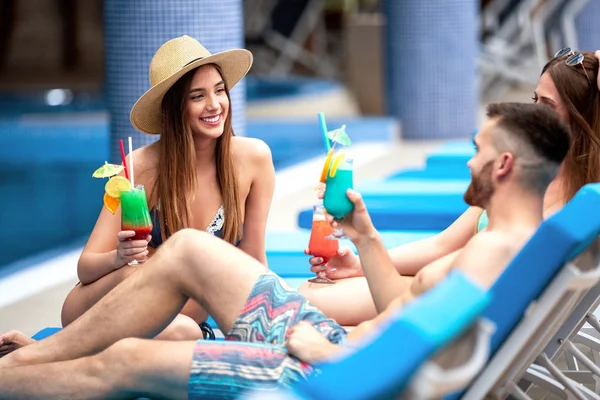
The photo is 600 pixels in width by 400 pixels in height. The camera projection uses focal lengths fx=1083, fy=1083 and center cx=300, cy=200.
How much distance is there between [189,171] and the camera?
12.1ft

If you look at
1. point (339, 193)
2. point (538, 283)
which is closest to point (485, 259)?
point (538, 283)

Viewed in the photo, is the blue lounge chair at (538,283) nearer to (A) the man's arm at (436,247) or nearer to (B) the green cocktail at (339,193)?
(B) the green cocktail at (339,193)

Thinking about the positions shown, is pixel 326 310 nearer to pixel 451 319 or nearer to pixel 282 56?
pixel 451 319

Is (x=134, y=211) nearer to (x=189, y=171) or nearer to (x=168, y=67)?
(x=189, y=171)

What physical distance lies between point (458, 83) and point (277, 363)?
27.6ft

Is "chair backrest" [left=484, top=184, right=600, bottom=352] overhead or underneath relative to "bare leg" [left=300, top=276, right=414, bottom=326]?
overhead

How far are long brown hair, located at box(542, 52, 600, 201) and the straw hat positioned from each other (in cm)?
111

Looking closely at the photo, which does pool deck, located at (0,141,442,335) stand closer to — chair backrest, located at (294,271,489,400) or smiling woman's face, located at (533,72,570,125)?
smiling woman's face, located at (533,72,570,125)

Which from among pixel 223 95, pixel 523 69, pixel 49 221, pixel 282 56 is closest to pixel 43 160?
pixel 49 221

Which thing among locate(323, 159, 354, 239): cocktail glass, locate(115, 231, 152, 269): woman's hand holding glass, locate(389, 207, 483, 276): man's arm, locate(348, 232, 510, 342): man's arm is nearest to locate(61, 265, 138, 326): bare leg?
locate(115, 231, 152, 269): woman's hand holding glass

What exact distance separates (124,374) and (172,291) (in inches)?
10.6

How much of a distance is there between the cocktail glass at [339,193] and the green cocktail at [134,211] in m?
0.68

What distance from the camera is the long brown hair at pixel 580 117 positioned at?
133 inches

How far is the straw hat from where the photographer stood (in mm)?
3627
